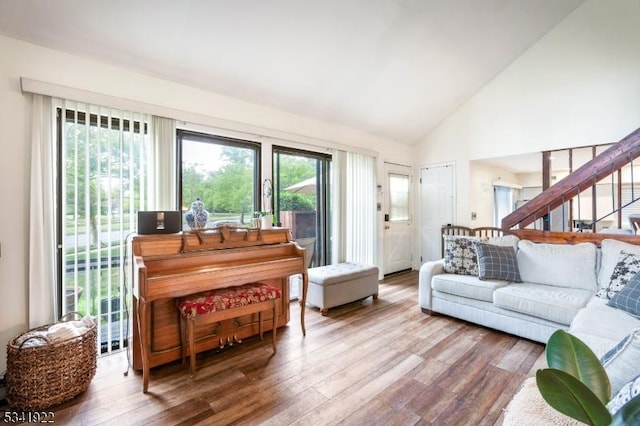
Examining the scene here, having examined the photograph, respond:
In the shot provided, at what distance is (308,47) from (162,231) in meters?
2.18

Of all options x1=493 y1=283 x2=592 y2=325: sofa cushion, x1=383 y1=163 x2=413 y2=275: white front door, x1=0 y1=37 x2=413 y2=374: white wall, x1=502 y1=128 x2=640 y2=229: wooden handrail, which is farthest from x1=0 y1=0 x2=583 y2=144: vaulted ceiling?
x1=493 y1=283 x2=592 y2=325: sofa cushion

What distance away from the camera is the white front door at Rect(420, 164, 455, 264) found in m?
5.16

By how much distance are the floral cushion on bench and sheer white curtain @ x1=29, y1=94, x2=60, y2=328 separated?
3.04ft

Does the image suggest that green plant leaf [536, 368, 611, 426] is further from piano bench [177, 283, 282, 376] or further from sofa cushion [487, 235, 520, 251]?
sofa cushion [487, 235, 520, 251]

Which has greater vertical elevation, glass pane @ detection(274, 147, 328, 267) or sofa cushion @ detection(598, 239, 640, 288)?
glass pane @ detection(274, 147, 328, 267)

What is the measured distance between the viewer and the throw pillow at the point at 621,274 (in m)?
2.34

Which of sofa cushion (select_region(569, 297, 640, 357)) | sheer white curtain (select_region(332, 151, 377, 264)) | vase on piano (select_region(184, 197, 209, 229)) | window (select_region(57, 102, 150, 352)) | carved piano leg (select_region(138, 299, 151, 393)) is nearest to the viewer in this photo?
sofa cushion (select_region(569, 297, 640, 357))

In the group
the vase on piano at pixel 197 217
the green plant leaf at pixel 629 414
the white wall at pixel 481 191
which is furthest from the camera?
the white wall at pixel 481 191

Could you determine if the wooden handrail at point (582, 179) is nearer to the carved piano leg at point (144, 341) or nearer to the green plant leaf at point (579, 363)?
the green plant leaf at point (579, 363)

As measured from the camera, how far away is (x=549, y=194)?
3.51 meters

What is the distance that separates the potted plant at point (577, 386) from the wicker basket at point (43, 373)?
247 cm

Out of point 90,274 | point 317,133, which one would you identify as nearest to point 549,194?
point 317,133

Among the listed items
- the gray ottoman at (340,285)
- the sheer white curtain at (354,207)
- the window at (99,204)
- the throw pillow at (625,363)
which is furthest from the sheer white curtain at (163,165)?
the throw pillow at (625,363)

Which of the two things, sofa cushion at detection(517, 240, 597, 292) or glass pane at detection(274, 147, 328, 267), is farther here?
glass pane at detection(274, 147, 328, 267)
